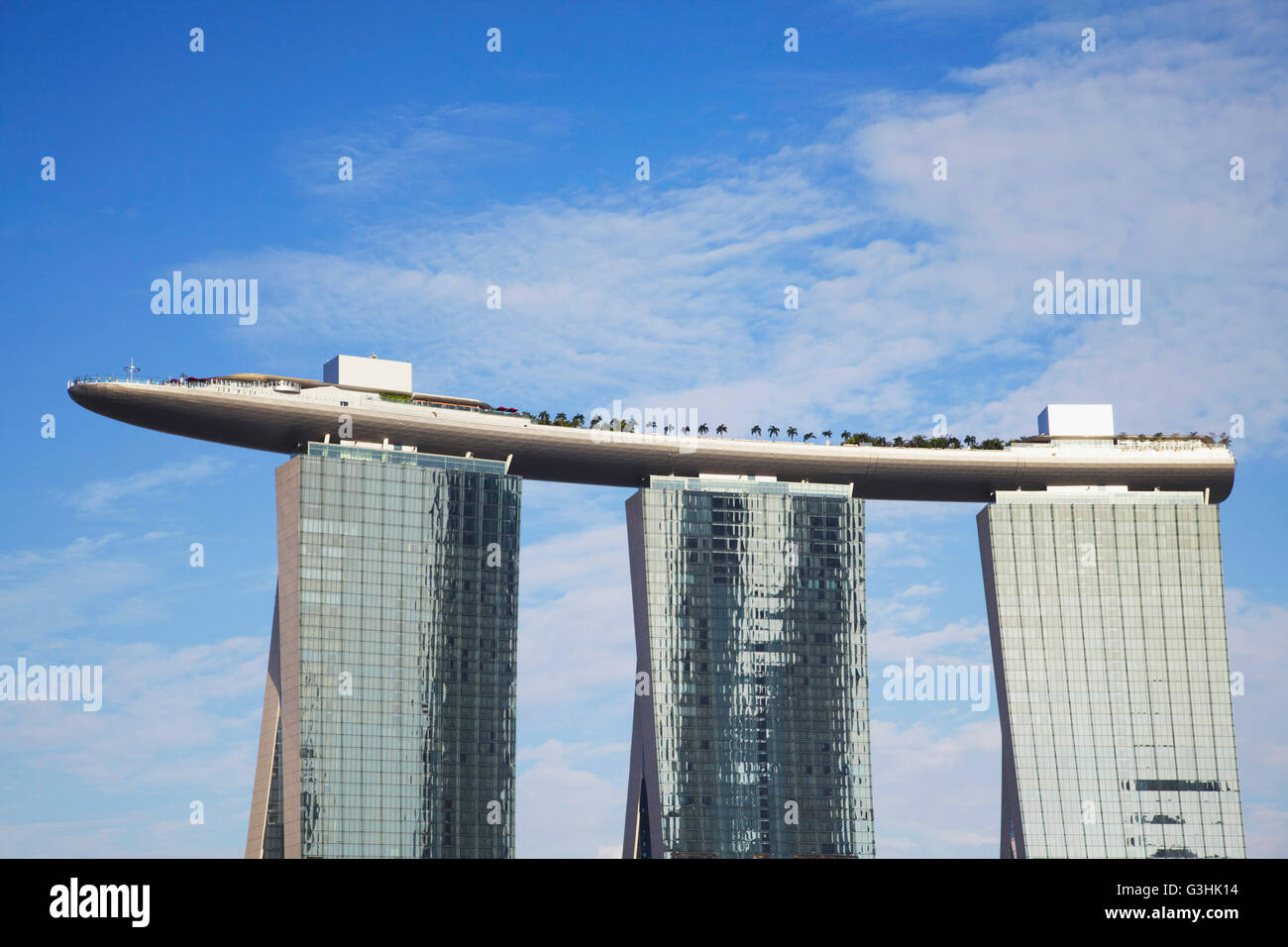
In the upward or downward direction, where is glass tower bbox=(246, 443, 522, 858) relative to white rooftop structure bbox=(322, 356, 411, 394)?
downward

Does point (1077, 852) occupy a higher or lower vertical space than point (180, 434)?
lower

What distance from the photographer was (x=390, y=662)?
187 metres

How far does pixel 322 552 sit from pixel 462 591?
17.1 m

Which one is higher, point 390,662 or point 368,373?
point 368,373

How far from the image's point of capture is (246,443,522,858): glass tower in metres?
179

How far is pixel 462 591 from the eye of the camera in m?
193

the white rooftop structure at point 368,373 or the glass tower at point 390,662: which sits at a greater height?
the white rooftop structure at point 368,373

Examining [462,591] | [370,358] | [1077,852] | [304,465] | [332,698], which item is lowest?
[1077,852]

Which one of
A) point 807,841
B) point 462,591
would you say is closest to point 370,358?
point 462,591

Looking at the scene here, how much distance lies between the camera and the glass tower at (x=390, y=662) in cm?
17925
